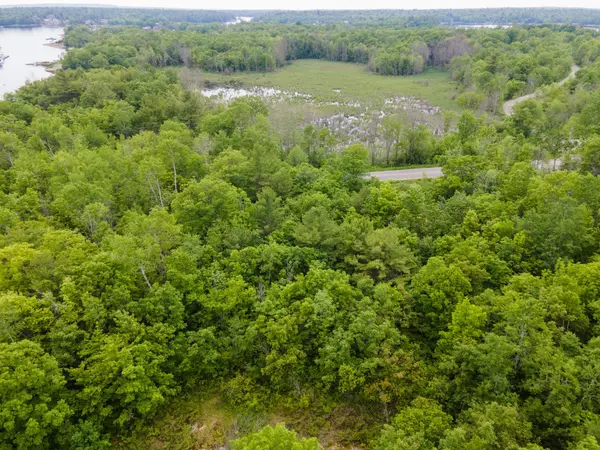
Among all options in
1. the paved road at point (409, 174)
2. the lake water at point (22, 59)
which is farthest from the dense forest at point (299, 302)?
the lake water at point (22, 59)

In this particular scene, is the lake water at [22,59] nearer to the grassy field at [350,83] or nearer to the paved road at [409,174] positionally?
the grassy field at [350,83]

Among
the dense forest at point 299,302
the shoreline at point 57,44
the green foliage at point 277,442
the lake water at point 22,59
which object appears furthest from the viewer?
the shoreline at point 57,44

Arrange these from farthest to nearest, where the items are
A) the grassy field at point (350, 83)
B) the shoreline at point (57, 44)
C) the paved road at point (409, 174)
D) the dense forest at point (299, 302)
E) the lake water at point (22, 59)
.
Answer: the shoreline at point (57, 44) → the lake water at point (22, 59) → the grassy field at point (350, 83) → the paved road at point (409, 174) → the dense forest at point (299, 302)

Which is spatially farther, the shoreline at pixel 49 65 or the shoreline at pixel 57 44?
the shoreline at pixel 57 44

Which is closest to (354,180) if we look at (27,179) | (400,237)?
(400,237)

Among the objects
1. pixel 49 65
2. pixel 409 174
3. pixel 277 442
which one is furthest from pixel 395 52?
pixel 277 442

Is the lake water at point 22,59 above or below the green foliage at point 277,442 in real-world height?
above

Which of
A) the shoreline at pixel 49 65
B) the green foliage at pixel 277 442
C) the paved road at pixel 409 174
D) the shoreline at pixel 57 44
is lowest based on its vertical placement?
the paved road at pixel 409 174
